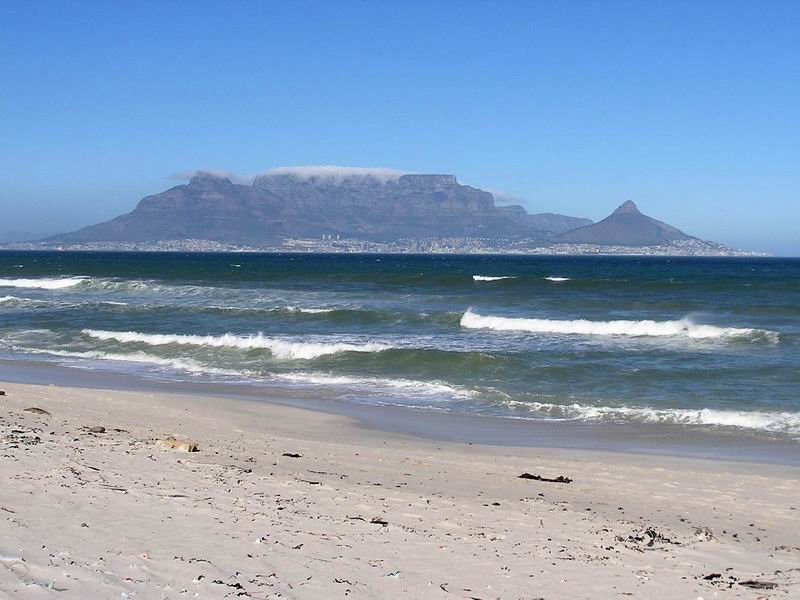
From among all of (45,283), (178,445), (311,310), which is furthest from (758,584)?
(45,283)

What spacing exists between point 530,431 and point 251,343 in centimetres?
1256

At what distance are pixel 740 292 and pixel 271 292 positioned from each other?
26.4 metres

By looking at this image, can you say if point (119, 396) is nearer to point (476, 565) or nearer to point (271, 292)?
point (476, 565)

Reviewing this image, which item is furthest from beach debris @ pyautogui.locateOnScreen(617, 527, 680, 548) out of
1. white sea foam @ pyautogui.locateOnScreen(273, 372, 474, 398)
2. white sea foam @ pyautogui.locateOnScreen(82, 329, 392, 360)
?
white sea foam @ pyautogui.locateOnScreen(82, 329, 392, 360)

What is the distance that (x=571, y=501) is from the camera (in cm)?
869

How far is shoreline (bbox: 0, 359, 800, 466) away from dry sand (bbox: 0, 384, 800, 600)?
0.92m

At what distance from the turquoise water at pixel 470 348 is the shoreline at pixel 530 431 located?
0.60 meters

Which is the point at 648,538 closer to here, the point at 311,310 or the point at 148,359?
the point at 148,359

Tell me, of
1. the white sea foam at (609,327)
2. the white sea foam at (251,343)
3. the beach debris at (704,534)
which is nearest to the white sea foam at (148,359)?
the white sea foam at (251,343)

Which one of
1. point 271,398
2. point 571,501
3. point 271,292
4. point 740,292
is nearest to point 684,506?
point 571,501

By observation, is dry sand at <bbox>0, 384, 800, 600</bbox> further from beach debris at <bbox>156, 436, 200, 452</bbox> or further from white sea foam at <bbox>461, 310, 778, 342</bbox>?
white sea foam at <bbox>461, 310, 778, 342</bbox>

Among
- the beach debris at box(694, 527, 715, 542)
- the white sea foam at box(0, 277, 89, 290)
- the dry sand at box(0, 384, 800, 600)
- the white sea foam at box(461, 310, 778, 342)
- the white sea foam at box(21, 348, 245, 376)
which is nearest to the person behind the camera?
the dry sand at box(0, 384, 800, 600)

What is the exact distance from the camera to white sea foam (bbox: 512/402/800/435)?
14438 mm

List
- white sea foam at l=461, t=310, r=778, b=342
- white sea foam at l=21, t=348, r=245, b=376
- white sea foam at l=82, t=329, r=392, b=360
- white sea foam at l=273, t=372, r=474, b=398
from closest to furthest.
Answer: white sea foam at l=273, t=372, r=474, b=398
white sea foam at l=21, t=348, r=245, b=376
white sea foam at l=82, t=329, r=392, b=360
white sea foam at l=461, t=310, r=778, b=342
